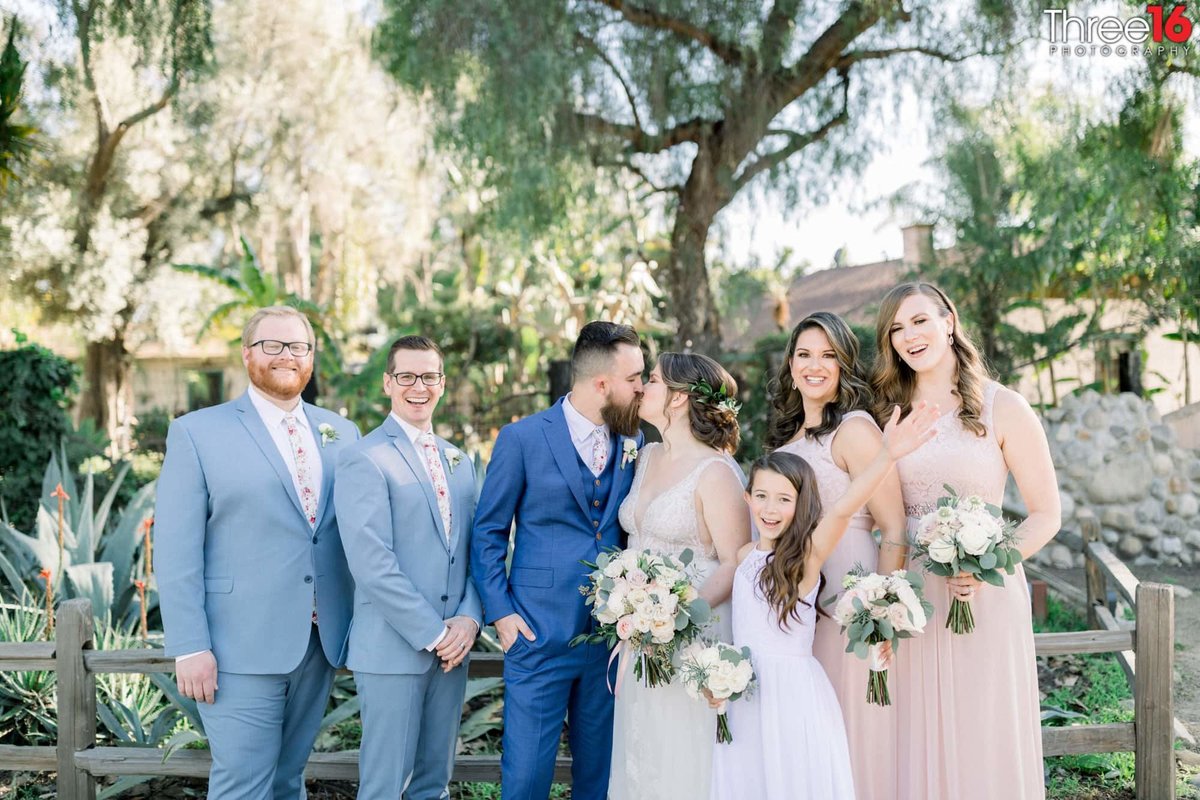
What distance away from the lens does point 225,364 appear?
1357 inches

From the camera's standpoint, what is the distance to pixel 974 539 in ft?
10.5

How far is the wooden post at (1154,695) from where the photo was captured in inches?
173

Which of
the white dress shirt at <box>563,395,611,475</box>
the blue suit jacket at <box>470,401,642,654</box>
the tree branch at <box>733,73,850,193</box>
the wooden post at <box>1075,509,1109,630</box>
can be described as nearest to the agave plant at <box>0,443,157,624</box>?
the blue suit jacket at <box>470,401,642,654</box>

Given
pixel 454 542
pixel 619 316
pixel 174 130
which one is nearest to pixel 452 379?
pixel 619 316

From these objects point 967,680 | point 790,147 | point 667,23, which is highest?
point 667,23

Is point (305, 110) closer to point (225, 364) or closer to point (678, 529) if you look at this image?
point (225, 364)

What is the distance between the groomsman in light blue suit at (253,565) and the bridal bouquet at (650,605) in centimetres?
110

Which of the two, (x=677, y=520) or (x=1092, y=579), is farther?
(x=1092, y=579)

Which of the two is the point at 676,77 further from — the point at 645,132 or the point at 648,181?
the point at 648,181

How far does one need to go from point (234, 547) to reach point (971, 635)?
2.73 metres

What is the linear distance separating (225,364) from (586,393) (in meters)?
33.5

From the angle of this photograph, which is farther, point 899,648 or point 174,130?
point 174,130

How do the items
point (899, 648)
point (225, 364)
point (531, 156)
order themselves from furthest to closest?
point (225, 364), point (531, 156), point (899, 648)

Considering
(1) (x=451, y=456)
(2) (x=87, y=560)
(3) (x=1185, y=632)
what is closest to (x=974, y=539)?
(1) (x=451, y=456)
